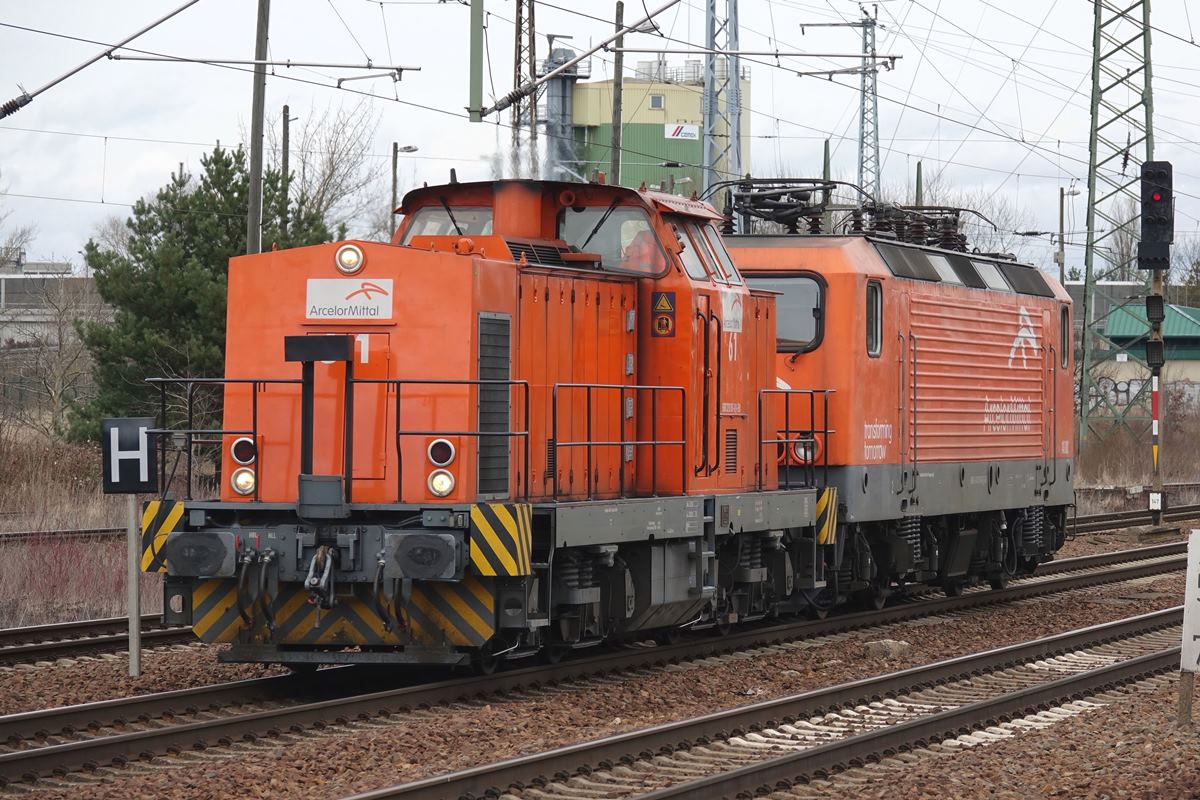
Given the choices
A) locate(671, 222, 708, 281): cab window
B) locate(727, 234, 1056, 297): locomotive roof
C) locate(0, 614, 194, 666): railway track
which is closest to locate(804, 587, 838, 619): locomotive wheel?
locate(727, 234, 1056, 297): locomotive roof

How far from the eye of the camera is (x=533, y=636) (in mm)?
9805

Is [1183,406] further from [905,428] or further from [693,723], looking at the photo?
[693,723]

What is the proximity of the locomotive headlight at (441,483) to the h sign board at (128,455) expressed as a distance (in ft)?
6.59

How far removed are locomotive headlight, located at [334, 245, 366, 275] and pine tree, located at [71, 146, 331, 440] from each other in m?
13.7

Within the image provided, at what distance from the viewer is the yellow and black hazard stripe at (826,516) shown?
42.0 feet

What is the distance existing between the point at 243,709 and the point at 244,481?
1.44 meters

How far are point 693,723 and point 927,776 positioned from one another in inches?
54.1

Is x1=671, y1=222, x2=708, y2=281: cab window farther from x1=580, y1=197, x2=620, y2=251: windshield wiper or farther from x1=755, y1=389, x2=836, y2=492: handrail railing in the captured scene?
x1=755, y1=389, x2=836, y2=492: handrail railing

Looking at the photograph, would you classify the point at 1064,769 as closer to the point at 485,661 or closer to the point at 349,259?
the point at 485,661

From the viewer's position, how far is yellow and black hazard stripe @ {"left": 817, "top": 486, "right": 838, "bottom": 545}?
12797mm

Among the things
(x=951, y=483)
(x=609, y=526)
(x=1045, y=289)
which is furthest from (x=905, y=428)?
(x=609, y=526)

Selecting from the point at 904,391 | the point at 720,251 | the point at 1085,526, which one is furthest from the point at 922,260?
the point at 1085,526

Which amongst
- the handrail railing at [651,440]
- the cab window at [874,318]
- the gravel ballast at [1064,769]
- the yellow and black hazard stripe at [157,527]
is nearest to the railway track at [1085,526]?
the yellow and black hazard stripe at [157,527]

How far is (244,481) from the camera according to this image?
31.4ft
